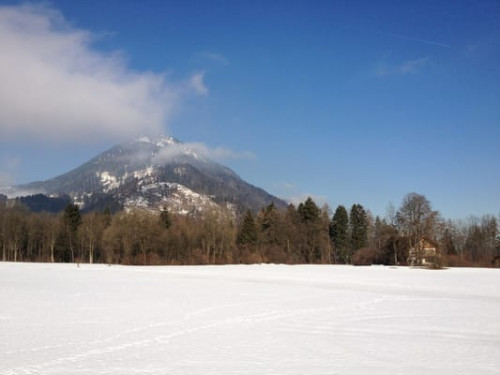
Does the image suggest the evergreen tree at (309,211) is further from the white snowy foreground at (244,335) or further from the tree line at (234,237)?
the white snowy foreground at (244,335)

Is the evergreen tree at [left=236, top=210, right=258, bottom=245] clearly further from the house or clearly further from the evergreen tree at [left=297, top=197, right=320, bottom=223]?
the house

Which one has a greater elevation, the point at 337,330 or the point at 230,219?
the point at 230,219

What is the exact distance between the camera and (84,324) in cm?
1733

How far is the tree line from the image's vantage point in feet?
279

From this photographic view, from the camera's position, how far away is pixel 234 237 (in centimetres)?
9231

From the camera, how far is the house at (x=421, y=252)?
79.4 meters

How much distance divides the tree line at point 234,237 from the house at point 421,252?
3.49ft

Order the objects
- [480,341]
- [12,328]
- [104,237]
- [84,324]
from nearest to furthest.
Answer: [480,341], [12,328], [84,324], [104,237]

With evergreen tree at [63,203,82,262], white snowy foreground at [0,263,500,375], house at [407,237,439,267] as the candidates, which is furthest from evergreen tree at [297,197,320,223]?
white snowy foreground at [0,263,500,375]

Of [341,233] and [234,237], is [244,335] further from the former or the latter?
[341,233]

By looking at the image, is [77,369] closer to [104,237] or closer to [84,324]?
[84,324]

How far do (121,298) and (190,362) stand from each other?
52.8 feet

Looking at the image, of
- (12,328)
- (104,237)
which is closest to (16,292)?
(12,328)

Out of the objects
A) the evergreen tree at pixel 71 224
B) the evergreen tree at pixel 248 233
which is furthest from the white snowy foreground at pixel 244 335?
the evergreen tree at pixel 71 224
